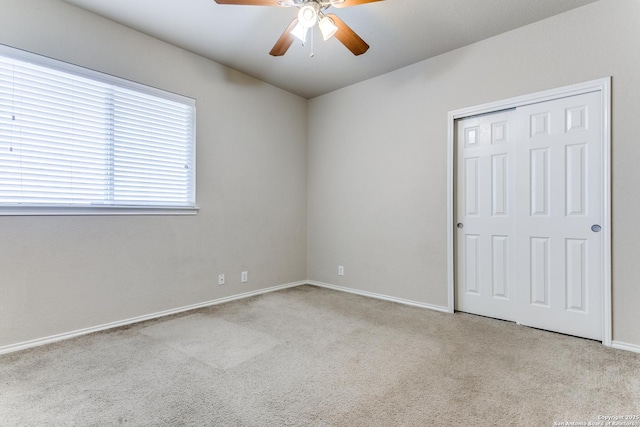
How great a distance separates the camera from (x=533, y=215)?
2.87 metres

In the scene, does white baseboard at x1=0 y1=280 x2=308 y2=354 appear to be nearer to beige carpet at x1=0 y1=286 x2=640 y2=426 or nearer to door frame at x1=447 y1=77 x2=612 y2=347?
beige carpet at x1=0 y1=286 x2=640 y2=426

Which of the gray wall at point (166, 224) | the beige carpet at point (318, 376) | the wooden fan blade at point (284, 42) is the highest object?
the wooden fan blade at point (284, 42)

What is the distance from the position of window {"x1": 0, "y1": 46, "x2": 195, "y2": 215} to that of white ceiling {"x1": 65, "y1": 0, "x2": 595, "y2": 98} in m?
0.59

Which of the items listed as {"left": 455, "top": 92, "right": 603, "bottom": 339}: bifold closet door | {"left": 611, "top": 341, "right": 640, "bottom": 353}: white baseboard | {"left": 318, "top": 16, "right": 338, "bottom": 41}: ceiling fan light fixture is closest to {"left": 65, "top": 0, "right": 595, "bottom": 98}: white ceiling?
{"left": 318, "top": 16, "right": 338, "bottom": 41}: ceiling fan light fixture

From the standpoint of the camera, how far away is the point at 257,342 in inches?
99.4

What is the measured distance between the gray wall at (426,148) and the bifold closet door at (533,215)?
158mm

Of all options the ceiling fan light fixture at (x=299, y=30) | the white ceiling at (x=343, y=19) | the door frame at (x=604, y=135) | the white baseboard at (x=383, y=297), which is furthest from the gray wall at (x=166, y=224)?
the door frame at (x=604, y=135)

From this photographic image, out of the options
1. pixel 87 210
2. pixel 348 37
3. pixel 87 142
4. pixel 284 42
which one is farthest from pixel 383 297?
pixel 87 142

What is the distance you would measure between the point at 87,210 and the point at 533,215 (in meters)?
3.97

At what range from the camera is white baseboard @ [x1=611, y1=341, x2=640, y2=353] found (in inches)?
92.8

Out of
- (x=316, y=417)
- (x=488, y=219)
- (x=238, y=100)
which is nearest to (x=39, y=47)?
(x=238, y=100)

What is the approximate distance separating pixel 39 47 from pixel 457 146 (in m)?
3.86

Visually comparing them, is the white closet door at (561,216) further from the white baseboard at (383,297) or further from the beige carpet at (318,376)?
the white baseboard at (383,297)

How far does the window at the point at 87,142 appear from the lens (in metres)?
2.38
